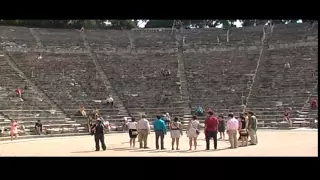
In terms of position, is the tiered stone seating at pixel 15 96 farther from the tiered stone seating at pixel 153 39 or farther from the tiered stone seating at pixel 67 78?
the tiered stone seating at pixel 153 39

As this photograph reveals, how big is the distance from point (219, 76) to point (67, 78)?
1003 cm

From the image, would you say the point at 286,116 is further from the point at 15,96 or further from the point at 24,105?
the point at 15,96

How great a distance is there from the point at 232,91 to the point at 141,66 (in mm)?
7207

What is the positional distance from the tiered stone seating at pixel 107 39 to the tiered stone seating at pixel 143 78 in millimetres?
1724

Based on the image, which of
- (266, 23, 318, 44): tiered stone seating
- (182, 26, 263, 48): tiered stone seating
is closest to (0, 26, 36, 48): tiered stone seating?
(182, 26, 263, 48): tiered stone seating

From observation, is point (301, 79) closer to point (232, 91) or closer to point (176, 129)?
point (232, 91)

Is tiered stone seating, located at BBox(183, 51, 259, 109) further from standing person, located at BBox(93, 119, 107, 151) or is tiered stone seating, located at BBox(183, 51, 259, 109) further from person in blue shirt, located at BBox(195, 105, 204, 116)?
standing person, located at BBox(93, 119, 107, 151)

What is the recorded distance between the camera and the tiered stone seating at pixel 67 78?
98.4 ft

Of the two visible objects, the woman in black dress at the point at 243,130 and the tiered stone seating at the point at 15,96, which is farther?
the tiered stone seating at the point at 15,96

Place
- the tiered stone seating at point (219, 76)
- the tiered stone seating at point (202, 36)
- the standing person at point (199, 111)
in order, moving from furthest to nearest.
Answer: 1. the tiered stone seating at point (202, 36)
2. the tiered stone seating at point (219, 76)
3. the standing person at point (199, 111)

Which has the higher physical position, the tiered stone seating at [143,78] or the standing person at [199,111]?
the tiered stone seating at [143,78]

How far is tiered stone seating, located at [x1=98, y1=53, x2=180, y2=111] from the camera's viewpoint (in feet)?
103

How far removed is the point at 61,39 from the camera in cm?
4009

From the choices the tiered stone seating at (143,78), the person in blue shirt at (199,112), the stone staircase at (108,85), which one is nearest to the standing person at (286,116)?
the person in blue shirt at (199,112)
